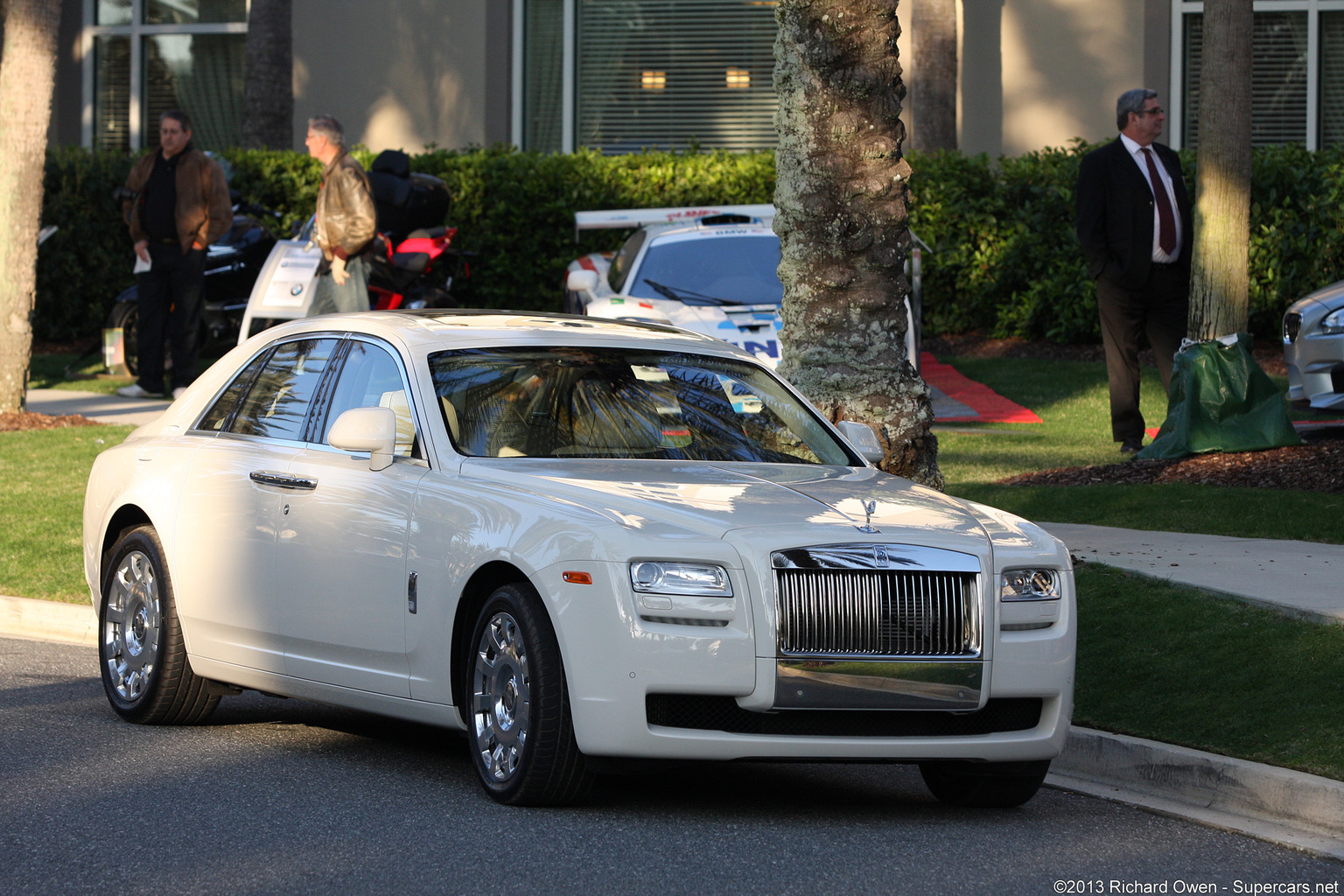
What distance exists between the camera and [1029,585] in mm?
5844

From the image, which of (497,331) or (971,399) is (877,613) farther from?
(971,399)

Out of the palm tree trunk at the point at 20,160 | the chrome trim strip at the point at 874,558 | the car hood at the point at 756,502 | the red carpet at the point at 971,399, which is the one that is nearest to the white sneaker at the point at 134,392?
the palm tree trunk at the point at 20,160

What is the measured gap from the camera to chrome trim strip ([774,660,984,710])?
5.45 metres

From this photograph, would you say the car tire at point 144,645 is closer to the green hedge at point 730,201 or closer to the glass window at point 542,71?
the green hedge at point 730,201

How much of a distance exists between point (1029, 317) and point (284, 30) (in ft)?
30.9

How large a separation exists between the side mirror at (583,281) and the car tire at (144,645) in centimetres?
704

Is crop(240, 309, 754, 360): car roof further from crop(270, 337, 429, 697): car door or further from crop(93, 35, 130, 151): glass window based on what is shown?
crop(93, 35, 130, 151): glass window

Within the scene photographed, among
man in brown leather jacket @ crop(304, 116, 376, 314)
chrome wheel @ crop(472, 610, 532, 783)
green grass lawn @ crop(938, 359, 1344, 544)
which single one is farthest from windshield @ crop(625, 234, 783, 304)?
chrome wheel @ crop(472, 610, 532, 783)

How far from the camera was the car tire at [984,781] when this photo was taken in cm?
596

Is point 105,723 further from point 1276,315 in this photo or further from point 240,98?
point 240,98

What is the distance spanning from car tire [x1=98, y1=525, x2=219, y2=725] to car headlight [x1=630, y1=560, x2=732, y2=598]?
100 inches

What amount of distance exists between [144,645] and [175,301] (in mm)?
9645

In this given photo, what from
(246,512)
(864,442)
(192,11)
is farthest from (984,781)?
(192,11)

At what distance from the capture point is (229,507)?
276 inches
